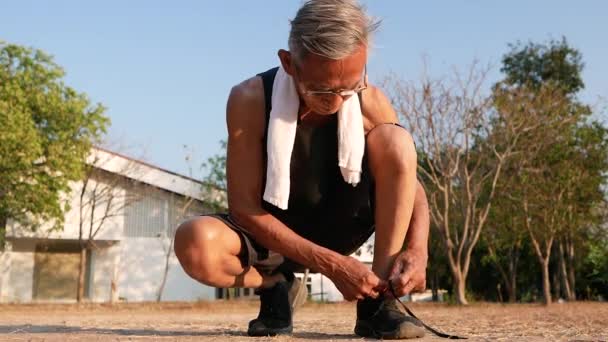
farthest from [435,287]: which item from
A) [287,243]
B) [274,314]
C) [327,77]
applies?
[327,77]

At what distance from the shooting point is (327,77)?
2.27 metres

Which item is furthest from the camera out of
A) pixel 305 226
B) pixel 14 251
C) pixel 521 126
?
pixel 14 251

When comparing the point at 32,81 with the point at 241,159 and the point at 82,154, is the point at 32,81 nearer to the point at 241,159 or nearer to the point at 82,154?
the point at 82,154

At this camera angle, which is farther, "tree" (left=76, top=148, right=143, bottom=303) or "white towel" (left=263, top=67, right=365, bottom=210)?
"tree" (left=76, top=148, right=143, bottom=303)

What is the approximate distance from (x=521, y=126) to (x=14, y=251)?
16049 mm

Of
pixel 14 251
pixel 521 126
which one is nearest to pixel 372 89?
pixel 521 126

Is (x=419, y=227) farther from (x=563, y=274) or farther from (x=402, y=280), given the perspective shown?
(x=563, y=274)

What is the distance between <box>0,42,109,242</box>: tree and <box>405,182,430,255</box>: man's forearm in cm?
1550

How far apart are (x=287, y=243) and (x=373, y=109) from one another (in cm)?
63

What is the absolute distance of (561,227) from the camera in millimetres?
18000

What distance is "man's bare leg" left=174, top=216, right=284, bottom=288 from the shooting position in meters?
2.57

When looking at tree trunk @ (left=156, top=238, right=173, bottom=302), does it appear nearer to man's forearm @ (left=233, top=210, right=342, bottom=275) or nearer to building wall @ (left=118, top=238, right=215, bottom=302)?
building wall @ (left=118, top=238, right=215, bottom=302)

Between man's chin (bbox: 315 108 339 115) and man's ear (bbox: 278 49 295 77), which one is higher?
man's ear (bbox: 278 49 295 77)

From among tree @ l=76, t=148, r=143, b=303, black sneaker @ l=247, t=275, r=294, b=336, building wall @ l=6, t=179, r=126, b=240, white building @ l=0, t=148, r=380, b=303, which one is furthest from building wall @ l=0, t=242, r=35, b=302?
black sneaker @ l=247, t=275, r=294, b=336
